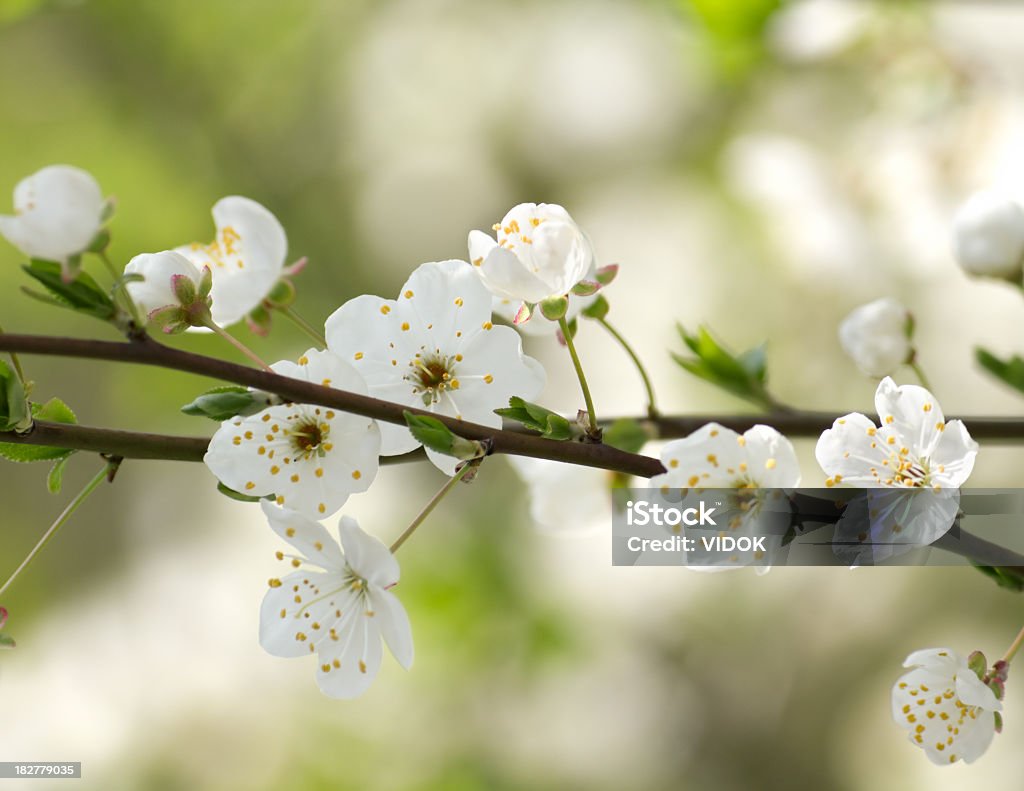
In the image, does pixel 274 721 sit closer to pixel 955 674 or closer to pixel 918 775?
Answer: pixel 918 775

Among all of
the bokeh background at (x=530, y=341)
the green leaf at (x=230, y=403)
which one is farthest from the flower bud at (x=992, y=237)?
the bokeh background at (x=530, y=341)

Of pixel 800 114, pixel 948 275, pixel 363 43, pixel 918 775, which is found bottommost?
pixel 918 775

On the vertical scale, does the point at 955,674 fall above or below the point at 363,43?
below

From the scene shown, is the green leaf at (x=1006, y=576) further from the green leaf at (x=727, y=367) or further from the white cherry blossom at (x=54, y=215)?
the white cherry blossom at (x=54, y=215)

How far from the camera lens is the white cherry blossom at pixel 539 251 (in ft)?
1.21

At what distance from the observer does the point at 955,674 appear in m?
0.40

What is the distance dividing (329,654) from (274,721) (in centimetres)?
141

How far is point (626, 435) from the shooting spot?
44cm

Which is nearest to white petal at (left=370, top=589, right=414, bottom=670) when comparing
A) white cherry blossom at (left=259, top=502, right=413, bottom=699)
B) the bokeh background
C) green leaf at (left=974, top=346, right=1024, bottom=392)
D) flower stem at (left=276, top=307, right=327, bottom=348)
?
white cherry blossom at (left=259, top=502, right=413, bottom=699)

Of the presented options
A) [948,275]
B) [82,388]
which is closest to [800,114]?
[948,275]

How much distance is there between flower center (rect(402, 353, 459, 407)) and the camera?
1.31 feet

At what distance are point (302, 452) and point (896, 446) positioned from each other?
0.78 ft

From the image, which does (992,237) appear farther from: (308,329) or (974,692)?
(308,329)

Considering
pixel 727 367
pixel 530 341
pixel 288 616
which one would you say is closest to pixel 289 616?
pixel 288 616
